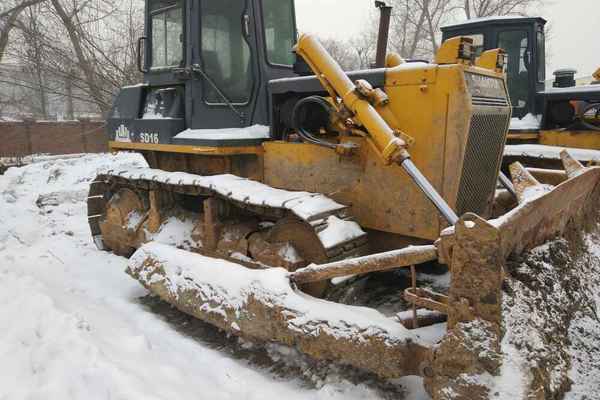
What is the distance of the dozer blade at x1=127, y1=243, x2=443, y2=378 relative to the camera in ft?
8.58

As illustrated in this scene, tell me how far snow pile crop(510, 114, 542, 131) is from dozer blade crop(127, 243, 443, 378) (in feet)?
19.6

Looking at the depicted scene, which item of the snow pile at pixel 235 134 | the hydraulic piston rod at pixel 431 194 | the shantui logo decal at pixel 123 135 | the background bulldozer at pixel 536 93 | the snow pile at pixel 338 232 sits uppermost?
the background bulldozer at pixel 536 93

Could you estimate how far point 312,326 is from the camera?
2.88 metres

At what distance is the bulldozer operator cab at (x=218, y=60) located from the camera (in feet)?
14.1

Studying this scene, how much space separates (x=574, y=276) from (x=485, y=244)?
4.41ft

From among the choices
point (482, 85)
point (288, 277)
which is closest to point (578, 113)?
point (482, 85)

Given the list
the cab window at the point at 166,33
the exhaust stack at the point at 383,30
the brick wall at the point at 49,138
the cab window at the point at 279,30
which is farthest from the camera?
the brick wall at the point at 49,138

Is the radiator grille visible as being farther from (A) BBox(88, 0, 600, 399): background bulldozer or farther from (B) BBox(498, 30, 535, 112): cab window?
(B) BBox(498, 30, 535, 112): cab window

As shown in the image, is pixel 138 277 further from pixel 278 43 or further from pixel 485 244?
pixel 485 244

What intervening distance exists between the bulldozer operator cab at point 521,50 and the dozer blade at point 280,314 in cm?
658

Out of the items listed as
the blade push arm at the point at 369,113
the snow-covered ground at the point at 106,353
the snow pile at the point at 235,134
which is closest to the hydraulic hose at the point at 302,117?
the blade push arm at the point at 369,113

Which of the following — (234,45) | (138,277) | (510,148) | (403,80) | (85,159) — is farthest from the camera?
(85,159)

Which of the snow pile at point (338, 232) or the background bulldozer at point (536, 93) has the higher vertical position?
the background bulldozer at point (536, 93)

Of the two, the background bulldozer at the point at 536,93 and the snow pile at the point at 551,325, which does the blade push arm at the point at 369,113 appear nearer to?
the snow pile at the point at 551,325
